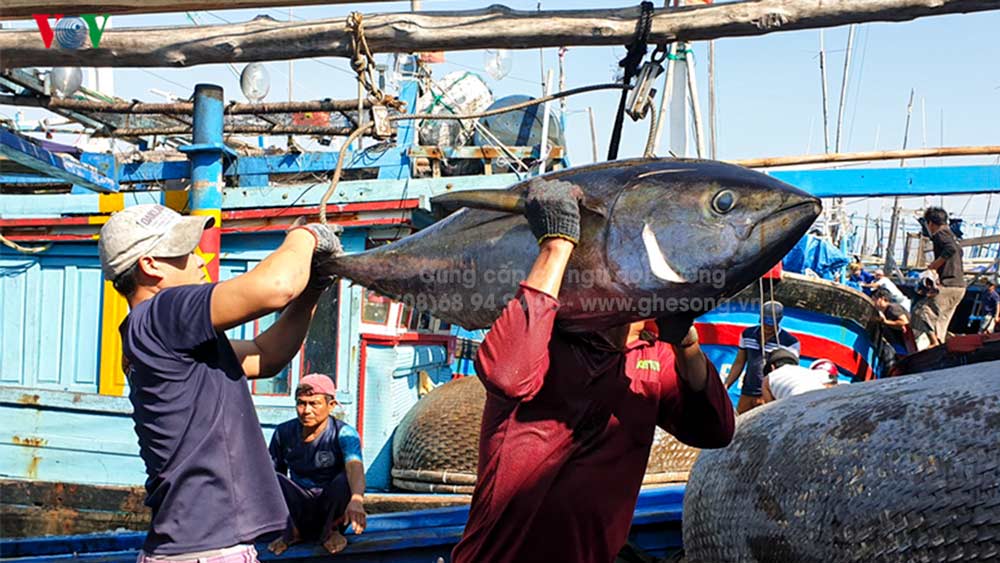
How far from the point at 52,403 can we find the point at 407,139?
11.5 ft

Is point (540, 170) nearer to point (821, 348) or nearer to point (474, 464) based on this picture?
point (474, 464)

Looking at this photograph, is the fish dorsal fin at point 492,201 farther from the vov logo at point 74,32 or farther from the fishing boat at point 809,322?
the fishing boat at point 809,322

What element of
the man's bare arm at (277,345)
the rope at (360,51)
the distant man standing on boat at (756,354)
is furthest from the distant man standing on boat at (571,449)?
the distant man standing on boat at (756,354)

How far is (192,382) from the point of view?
6.95 ft

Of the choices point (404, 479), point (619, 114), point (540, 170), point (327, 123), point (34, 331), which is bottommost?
point (404, 479)

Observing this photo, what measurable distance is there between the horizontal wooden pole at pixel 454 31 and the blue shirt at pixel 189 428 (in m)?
1.22

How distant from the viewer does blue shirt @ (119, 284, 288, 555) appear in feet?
6.78

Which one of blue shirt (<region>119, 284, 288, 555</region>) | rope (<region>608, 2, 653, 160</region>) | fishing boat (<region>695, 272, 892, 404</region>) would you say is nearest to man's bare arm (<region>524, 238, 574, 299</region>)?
blue shirt (<region>119, 284, 288, 555</region>)

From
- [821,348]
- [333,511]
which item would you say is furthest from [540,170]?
[333,511]

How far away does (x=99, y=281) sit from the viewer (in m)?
6.96

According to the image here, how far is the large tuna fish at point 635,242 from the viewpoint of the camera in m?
1.70

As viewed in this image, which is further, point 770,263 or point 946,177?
point 946,177

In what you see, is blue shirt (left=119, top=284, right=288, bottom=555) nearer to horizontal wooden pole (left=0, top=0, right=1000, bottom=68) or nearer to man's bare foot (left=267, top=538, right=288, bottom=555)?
horizontal wooden pole (left=0, top=0, right=1000, bottom=68)

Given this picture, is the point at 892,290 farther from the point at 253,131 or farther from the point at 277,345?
the point at 277,345
